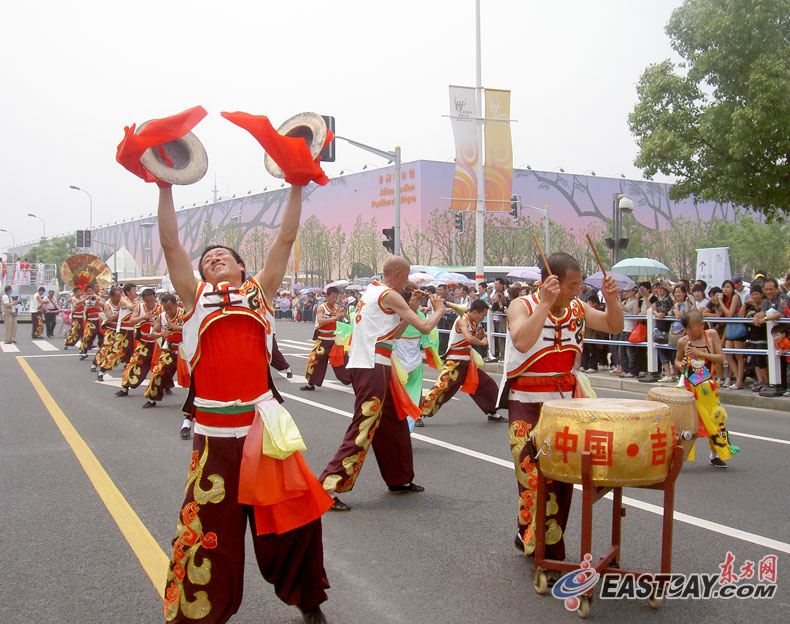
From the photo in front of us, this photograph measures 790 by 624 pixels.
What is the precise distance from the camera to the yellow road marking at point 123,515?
4639 millimetres

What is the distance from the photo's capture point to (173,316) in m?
10.9

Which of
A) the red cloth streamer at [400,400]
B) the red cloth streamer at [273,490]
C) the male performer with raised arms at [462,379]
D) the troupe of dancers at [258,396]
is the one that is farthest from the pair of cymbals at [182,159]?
the male performer with raised arms at [462,379]

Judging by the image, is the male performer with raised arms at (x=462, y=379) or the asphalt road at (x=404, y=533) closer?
the asphalt road at (x=404, y=533)

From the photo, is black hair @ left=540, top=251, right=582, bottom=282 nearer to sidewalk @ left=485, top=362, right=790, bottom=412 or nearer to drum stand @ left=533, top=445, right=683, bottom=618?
drum stand @ left=533, top=445, right=683, bottom=618

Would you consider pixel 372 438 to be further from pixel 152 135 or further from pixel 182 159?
pixel 152 135

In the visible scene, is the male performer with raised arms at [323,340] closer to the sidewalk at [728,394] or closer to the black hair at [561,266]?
the sidewalk at [728,394]

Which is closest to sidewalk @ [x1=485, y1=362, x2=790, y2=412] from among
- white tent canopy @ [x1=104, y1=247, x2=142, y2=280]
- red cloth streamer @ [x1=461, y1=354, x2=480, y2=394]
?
red cloth streamer @ [x1=461, y1=354, x2=480, y2=394]

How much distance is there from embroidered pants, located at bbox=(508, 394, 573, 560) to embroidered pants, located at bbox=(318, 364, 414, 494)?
166cm

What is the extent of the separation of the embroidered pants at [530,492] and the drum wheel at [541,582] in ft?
0.35

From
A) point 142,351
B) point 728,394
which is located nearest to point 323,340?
point 142,351

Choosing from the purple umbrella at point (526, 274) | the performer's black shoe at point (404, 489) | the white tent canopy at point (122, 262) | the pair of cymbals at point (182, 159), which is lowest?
the performer's black shoe at point (404, 489)

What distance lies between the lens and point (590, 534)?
3758 millimetres

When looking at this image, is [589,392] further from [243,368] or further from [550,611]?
[243,368]

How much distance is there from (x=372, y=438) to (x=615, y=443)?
2.78m
